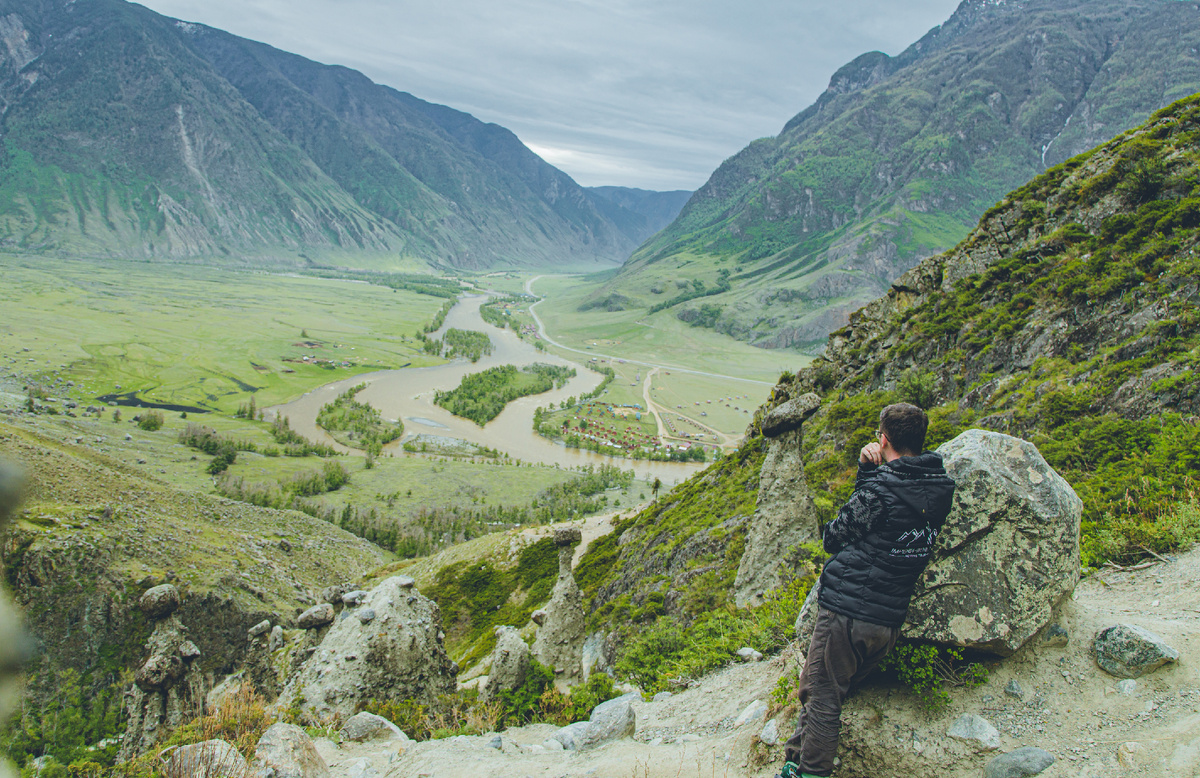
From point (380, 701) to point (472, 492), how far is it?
2147 inches

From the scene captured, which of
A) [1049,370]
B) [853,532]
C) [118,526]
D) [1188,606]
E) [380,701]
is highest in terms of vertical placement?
[1049,370]

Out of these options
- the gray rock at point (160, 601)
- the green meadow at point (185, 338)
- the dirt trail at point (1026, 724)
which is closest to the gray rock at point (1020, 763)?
the dirt trail at point (1026, 724)

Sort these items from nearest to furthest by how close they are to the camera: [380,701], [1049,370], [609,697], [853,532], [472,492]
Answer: [853,532], [609,697], [380,701], [1049,370], [472,492]

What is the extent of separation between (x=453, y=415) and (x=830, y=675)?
101 m

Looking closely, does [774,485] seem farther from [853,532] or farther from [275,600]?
[275,600]

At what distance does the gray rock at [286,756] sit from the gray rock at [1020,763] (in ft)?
25.1

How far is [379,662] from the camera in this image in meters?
14.1

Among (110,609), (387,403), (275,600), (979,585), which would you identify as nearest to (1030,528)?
(979,585)

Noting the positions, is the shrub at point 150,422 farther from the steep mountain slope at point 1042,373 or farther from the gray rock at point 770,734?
the gray rock at point 770,734

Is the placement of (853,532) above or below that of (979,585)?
above

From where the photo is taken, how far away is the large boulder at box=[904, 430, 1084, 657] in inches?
214

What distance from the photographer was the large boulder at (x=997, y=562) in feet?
17.8

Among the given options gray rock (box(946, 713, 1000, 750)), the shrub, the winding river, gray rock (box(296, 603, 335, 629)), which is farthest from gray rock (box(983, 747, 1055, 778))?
the shrub

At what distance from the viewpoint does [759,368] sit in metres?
152
